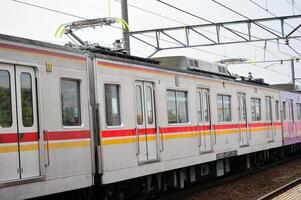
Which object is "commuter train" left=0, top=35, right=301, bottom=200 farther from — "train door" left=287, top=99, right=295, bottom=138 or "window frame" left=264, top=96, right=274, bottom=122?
"train door" left=287, top=99, right=295, bottom=138

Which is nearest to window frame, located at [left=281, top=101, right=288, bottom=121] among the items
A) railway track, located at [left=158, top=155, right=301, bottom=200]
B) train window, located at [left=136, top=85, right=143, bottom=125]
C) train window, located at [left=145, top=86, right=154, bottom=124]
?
railway track, located at [left=158, top=155, right=301, bottom=200]

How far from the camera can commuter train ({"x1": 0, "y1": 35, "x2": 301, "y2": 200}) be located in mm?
7816

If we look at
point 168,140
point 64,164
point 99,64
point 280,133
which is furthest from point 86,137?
point 280,133

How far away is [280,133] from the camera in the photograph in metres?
21.6

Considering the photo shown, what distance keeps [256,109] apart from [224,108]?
3327 millimetres

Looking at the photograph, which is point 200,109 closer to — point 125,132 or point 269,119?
point 125,132

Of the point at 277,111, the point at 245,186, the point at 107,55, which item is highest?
the point at 107,55

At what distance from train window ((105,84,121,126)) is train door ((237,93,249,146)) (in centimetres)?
735

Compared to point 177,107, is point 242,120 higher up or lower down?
lower down

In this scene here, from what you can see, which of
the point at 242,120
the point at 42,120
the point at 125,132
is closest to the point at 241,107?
the point at 242,120

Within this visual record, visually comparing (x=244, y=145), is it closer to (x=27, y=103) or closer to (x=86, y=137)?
(x=86, y=137)

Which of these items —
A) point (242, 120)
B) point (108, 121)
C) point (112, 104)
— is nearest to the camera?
point (108, 121)

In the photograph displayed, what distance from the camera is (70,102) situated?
9.09m

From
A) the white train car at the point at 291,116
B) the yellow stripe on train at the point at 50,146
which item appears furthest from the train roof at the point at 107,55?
the white train car at the point at 291,116
